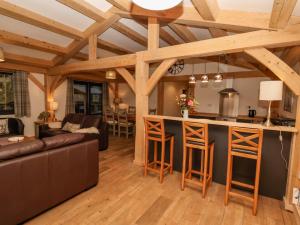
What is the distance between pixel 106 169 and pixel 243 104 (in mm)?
5345

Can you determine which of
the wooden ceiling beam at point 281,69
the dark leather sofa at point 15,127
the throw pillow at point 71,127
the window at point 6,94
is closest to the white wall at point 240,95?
the wooden ceiling beam at point 281,69

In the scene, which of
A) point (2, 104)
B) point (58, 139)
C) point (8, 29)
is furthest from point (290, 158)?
point (2, 104)

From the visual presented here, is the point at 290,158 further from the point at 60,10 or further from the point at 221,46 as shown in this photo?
the point at 60,10

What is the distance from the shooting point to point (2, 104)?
209 inches

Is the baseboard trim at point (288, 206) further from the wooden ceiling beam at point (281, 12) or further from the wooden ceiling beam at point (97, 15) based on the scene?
the wooden ceiling beam at point (97, 15)

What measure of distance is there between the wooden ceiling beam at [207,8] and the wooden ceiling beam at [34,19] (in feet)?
10.2

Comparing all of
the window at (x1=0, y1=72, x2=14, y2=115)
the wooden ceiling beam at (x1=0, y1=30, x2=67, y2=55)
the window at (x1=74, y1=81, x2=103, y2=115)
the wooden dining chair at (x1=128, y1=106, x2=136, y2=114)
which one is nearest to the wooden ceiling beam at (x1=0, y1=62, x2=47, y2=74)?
the window at (x1=0, y1=72, x2=14, y2=115)

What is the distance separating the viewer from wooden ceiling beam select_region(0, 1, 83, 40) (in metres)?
3.15

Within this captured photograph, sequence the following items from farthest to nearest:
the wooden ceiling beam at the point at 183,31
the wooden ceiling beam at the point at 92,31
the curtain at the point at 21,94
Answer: the curtain at the point at 21,94, the wooden ceiling beam at the point at 92,31, the wooden ceiling beam at the point at 183,31

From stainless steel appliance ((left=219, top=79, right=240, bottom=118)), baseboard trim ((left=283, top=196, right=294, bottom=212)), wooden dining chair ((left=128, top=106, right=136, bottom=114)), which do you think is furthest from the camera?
wooden dining chair ((left=128, top=106, right=136, bottom=114))

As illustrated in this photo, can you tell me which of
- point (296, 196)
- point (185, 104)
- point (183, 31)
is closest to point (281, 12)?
point (185, 104)

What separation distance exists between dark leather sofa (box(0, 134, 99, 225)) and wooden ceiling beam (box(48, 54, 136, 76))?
2.14 metres

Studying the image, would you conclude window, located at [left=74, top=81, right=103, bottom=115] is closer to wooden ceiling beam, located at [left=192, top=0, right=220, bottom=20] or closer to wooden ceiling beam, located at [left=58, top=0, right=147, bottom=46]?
wooden ceiling beam, located at [left=58, top=0, right=147, bottom=46]

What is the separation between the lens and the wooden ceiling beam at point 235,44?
7.84 ft
